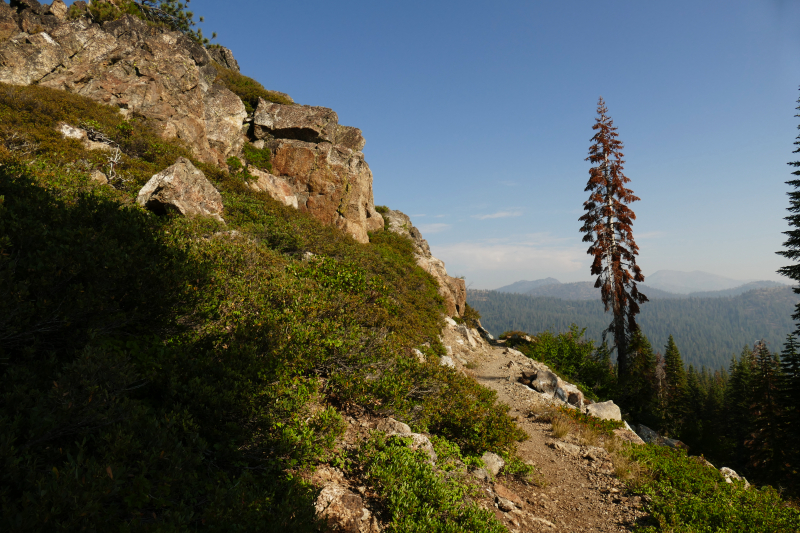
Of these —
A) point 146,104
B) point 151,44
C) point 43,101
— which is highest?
point 151,44

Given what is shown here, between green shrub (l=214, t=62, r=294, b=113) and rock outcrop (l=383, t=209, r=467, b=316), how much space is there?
38.2ft

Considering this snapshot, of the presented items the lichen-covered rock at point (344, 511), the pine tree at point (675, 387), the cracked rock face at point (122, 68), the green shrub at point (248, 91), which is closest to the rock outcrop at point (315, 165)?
the green shrub at point (248, 91)

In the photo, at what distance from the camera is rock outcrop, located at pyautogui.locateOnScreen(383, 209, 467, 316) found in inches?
921

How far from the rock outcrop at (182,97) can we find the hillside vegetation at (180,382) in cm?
739

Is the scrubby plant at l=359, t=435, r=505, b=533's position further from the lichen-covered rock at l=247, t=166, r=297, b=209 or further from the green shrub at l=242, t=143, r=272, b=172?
the green shrub at l=242, t=143, r=272, b=172

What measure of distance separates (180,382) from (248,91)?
23309mm

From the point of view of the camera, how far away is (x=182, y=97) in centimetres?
1708

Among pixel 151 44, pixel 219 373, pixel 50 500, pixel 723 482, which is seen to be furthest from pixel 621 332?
pixel 151 44

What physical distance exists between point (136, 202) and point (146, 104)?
945 cm

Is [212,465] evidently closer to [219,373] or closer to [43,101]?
[219,373]

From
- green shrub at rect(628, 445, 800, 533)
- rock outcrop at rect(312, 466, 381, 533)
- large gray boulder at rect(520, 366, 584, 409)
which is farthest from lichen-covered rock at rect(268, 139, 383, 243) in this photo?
green shrub at rect(628, 445, 800, 533)

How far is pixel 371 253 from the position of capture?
1617cm

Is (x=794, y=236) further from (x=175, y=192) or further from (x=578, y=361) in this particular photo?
(x=175, y=192)

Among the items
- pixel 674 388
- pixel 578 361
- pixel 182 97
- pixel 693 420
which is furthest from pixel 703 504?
pixel 693 420
